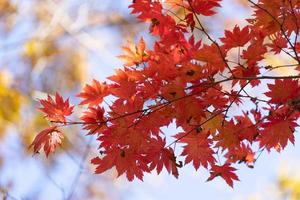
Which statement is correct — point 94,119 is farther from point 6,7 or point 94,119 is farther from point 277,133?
point 6,7

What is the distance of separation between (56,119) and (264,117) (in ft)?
2.38

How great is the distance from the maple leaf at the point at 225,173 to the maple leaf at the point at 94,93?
483 mm

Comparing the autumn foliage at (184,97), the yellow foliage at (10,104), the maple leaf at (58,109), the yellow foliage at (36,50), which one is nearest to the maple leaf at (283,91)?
the autumn foliage at (184,97)

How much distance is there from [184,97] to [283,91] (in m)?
0.31

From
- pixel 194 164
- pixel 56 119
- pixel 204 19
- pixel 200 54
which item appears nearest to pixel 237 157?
pixel 194 164

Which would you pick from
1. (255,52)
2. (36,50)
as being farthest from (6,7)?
(255,52)

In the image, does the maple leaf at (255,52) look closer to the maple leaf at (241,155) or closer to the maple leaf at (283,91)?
the maple leaf at (283,91)

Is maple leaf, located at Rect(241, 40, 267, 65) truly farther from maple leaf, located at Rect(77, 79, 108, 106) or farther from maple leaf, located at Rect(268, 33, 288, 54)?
maple leaf, located at Rect(77, 79, 108, 106)

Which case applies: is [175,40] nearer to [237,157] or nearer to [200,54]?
[200,54]

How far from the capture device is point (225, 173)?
1854mm

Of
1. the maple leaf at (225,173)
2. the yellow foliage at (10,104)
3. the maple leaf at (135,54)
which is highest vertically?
the yellow foliage at (10,104)

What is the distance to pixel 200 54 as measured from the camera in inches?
61.1

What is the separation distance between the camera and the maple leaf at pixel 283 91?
1.58 metres

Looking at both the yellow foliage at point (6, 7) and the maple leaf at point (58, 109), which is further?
the yellow foliage at point (6, 7)
